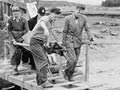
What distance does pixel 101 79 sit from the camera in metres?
9.70

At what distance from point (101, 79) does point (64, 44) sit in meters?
2.34

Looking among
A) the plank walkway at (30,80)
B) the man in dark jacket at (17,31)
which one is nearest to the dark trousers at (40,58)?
the plank walkway at (30,80)

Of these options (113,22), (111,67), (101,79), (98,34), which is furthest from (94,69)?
(113,22)

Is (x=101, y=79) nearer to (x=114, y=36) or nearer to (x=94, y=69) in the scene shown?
(x=94, y=69)

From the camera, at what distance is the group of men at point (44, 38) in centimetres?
713

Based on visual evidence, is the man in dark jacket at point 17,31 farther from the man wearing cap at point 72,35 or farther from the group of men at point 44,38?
the man wearing cap at point 72,35

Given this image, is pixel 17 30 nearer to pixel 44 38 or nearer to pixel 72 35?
pixel 72 35

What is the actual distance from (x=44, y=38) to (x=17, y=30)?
66.4 inches

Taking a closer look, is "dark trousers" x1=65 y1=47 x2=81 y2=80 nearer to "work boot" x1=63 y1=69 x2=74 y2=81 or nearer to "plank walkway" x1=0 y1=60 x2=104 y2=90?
"work boot" x1=63 y1=69 x2=74 y2=81

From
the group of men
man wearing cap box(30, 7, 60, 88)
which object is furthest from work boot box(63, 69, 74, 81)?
man wearing cap box(30, 7, 60, 88)

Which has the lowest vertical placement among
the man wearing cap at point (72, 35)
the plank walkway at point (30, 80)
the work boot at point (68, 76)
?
the plank walkway at point (30, 80)

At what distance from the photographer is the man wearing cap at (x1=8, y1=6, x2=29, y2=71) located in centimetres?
853

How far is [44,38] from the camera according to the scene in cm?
714

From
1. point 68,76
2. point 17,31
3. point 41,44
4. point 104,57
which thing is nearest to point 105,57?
point 104,57
